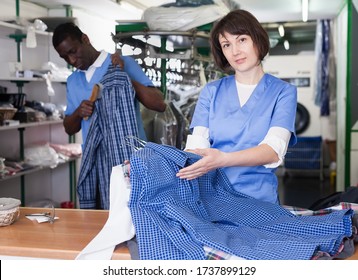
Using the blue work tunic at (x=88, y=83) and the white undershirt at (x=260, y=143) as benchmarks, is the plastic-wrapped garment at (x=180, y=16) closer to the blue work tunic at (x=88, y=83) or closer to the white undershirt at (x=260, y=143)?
the blue work tunic at (x=88, y=83)

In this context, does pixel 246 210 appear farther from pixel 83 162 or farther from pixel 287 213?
pixel 83 162

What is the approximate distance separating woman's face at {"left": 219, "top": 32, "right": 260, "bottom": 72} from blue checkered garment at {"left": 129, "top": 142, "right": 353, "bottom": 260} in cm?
39

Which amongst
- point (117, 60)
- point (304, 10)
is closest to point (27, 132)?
point (117, 60)

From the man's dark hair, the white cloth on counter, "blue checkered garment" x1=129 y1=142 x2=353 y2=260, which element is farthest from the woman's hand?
the man's dark hair

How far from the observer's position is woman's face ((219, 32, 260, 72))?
151 cm

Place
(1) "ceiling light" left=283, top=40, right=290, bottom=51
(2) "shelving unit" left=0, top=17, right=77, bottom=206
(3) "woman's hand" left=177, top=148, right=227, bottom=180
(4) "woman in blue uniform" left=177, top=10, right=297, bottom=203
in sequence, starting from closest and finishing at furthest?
(3) "woman's hand" left=177, top=148, right=227, bottom=180, (4) "woman in blue uniform" left=177, top=10, right=297, bottom=203, (2) "shelving unit" left=0, top=17, right=77, bottom=206, (1) "ceiling light" left=283, top=40, right=290, bottom=51

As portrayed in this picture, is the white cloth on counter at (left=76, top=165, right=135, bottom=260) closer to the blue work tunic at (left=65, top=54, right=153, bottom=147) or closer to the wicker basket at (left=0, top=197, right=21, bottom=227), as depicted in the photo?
the wicker basket at (left=0, top=197, right=21, bottom=227)

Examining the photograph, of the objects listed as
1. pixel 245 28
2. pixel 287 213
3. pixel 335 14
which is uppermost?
pixel 335 14

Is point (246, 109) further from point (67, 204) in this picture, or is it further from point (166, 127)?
point (67, 204)

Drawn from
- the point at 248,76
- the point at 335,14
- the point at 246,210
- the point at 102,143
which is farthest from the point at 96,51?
the point at 335,14

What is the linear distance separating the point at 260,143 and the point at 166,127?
1209mm
